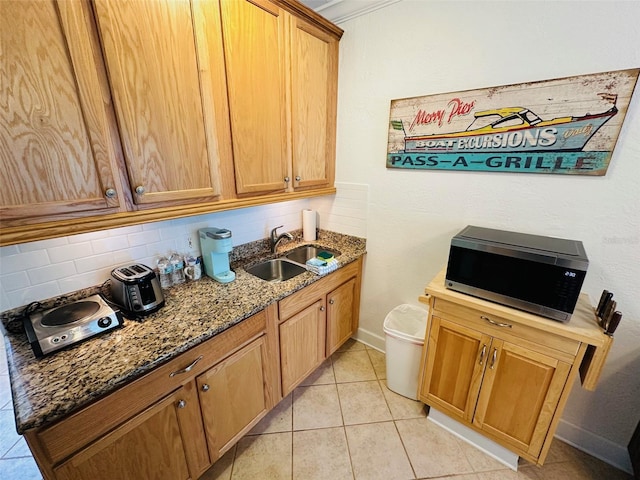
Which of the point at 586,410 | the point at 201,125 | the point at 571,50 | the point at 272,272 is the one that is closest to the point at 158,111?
the point at 201,125

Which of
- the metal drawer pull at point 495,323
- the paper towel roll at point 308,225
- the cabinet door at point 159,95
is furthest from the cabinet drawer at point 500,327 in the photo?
the cabinet door at point 159,95

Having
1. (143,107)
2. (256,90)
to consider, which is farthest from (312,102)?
(143,107)

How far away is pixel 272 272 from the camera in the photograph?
1.97 metres

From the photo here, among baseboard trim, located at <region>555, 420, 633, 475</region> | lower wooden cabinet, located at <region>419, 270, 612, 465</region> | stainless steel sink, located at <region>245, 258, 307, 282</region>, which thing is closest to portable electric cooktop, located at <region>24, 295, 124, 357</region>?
stainless steel sink, located at <region>245, 258, 307, 282</region>

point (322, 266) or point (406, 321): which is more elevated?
point (322, 266)

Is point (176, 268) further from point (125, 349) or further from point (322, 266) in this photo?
point (322, 266)

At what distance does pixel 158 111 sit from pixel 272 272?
1210 millimetres

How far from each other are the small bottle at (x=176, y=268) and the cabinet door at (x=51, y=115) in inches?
21.1

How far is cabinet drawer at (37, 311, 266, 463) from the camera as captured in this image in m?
0.81

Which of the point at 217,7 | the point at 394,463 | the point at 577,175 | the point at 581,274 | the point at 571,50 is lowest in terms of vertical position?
the point at 394,463

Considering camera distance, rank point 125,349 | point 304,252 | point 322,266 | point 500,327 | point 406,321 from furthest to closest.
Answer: point 304,252 → point 406,321 → point 322,266 → point 500,327 → point 125,349

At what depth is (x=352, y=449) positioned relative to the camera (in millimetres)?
1544

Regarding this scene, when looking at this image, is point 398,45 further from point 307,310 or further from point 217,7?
point 307,310

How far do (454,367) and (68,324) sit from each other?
1832 millimetres
